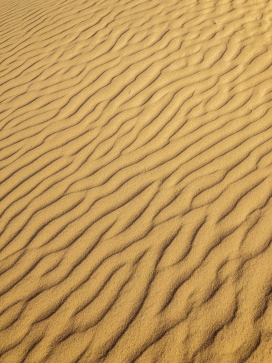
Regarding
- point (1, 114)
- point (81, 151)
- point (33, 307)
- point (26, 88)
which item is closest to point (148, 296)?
point (33, 307)

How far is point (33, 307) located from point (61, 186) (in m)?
1.10

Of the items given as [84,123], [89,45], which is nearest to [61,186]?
[84,123]

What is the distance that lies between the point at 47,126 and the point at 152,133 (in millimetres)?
1189

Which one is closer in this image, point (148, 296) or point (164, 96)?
point (148, 296)

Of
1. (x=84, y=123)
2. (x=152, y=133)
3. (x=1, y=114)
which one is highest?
(x=1, y=114)

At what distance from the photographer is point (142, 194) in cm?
284

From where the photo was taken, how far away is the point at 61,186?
3.07m

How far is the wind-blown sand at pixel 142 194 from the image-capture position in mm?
2084

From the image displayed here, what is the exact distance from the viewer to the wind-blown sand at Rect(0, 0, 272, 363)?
208cm

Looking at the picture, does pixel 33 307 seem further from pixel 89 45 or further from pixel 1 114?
pixel 89 45

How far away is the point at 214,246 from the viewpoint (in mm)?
2377

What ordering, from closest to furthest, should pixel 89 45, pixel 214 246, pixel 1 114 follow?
pixel 214 246 < pixel 1 114 < pixel 89 45

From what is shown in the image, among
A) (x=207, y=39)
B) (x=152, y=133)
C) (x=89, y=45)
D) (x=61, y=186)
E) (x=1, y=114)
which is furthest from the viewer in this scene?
(x=89, y=45)

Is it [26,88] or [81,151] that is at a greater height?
[26,88]
